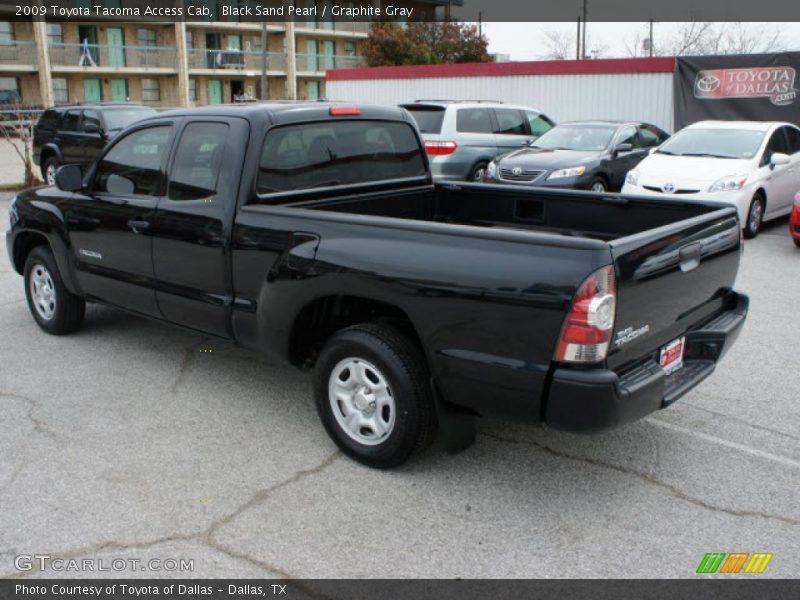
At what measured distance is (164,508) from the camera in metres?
3.70

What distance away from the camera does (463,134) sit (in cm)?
1406

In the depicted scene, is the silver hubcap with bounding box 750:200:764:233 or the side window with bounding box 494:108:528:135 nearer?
the silver hubcap with bounding box 750:200:764:233

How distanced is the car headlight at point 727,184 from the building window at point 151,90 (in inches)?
1682

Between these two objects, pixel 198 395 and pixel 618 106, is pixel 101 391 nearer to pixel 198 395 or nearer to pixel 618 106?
pixel 198 395

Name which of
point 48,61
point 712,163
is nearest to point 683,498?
point 712,163

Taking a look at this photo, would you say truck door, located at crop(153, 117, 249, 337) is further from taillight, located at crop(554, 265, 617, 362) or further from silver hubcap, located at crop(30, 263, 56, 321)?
taillight, located at crop(554, 265, 617, 362)

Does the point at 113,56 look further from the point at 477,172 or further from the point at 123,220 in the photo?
the point at 123,220

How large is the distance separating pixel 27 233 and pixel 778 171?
31.6 ft

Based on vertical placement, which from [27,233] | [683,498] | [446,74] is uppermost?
[446,74]

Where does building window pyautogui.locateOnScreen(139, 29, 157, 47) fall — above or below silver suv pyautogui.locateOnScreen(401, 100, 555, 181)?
above

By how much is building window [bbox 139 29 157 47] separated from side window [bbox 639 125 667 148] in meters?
39.8

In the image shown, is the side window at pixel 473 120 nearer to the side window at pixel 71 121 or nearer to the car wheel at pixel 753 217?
the car wheel at pixel 753 217

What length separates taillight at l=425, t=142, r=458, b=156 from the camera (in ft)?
45.2

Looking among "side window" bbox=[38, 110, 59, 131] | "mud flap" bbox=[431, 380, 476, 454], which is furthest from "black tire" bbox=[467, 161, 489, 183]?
"mud flap" bbox=[431, 380, 476, 454]
